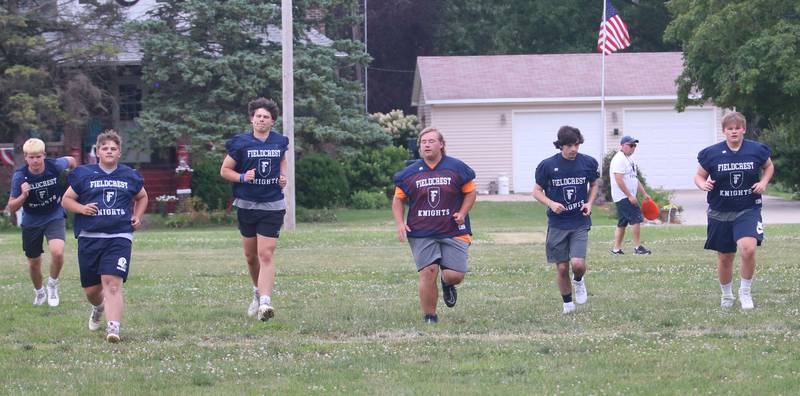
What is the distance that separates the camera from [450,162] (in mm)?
9500

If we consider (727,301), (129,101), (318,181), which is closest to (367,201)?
(318,181)

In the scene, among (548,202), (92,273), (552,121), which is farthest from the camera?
(552,121)

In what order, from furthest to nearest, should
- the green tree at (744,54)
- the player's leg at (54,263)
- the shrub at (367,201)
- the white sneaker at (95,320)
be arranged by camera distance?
the shrub at (367,201) → the green tree at (744,54) → the player's leg at (54,263) → the white sneaker at (95,320)

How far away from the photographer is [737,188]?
9977 mm

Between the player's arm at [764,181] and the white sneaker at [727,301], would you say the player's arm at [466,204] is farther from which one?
the white sneaker at [727,301]

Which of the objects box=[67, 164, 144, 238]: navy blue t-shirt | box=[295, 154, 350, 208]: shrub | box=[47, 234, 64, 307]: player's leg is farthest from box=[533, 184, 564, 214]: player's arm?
box=[295, 154, 350, 208]: shrub

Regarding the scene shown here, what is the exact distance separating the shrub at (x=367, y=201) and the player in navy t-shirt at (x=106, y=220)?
23.3 m

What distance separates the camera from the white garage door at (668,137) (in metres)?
36.7

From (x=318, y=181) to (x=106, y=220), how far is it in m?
21.2

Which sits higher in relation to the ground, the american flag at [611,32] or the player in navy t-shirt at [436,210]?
the american flag at [611,32]

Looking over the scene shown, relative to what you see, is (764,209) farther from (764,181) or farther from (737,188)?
(764,181)

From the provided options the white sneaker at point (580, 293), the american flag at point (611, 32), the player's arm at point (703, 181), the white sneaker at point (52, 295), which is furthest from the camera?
the american flag at point (611, 32)

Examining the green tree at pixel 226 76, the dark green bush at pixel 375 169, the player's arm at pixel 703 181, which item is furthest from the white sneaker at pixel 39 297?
the dark green bush at pixel 375 169

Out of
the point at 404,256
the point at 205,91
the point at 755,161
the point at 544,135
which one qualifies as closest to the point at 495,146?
the point at 544,135
